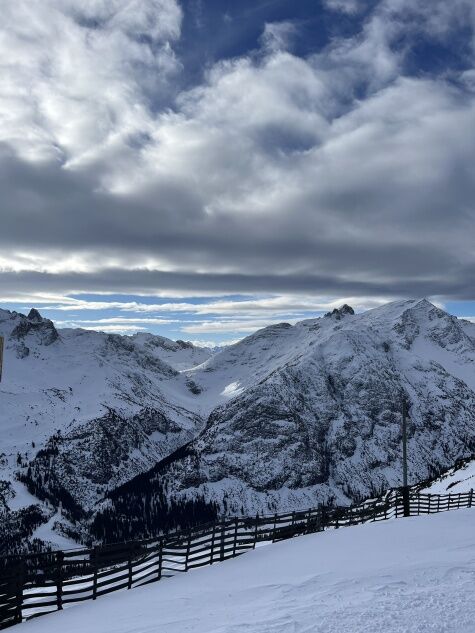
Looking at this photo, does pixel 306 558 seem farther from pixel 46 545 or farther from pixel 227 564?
pixel 46 545

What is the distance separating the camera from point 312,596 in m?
15.3

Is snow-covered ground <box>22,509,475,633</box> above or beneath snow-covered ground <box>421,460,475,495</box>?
above

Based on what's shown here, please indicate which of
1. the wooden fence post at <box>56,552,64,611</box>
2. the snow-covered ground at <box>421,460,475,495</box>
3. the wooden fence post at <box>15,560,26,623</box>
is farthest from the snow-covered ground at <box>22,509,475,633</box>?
the snow-covered ground at <box>421,460,475,495</box>

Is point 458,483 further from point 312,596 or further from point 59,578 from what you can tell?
point 59,578

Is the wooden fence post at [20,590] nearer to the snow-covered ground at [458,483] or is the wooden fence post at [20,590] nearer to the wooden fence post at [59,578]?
the wooden fence post at [59,578]

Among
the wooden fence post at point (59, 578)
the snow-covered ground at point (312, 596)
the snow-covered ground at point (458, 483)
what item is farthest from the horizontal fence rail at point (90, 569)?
the snow-covered ground at point (458, 483)

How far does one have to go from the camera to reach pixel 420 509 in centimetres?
4266

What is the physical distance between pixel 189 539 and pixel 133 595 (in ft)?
15.0

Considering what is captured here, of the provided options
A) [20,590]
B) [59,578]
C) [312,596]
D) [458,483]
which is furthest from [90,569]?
[458,483]

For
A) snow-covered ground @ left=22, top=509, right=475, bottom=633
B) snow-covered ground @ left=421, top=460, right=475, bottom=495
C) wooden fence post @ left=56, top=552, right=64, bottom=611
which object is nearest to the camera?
snow-covered ground @ left=22, top=509, right=475, bottom=633

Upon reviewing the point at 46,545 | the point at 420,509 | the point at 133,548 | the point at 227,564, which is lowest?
the point at 46,545

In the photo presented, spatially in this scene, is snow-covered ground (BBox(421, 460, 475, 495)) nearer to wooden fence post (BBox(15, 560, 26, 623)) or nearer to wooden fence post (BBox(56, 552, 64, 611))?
wooden fence post (BBox(56, 552, 64, 611))

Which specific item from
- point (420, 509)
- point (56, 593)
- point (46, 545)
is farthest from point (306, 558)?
point (46, 545)

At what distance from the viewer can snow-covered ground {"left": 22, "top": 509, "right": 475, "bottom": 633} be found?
12.7 metres
